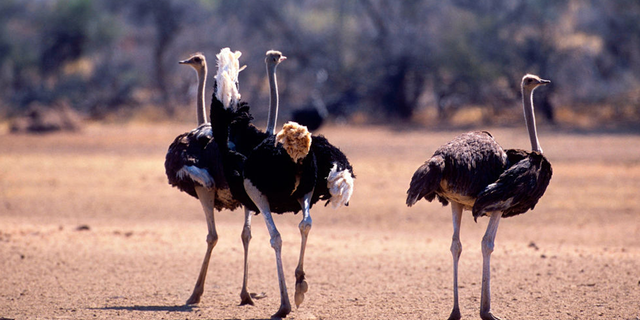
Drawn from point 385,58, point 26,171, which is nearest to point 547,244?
point 26,171

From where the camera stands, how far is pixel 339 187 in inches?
185

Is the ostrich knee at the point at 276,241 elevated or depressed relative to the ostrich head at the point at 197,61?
depressed

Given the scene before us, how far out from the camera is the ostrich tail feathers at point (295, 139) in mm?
4497

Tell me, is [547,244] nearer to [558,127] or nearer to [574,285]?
[574,285]

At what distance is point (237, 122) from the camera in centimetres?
498

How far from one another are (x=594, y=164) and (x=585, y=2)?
11.6 m

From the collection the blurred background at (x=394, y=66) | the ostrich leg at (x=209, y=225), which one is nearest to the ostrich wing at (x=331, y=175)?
the ostrich leg at (x=209, y=225)

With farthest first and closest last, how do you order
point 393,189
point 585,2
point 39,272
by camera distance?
point 585,2
point 393,189
point 39,272

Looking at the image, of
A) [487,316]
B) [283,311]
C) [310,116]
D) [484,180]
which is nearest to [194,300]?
[283,311]

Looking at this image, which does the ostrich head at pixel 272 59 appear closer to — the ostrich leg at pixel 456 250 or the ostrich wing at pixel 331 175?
the ostrich wing at pixel 331 175

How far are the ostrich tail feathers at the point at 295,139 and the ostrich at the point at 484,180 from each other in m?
0.64

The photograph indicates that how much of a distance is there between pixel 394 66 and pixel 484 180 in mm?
14762

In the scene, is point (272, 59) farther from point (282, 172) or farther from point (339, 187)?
point (339, 187)

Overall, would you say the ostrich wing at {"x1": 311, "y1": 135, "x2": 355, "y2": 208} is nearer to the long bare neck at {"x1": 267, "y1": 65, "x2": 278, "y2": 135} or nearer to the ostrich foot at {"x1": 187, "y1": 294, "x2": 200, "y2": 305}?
the long bare neck at {"x1": 267, "y1": 65, "x2": 278, "y2": 135}
